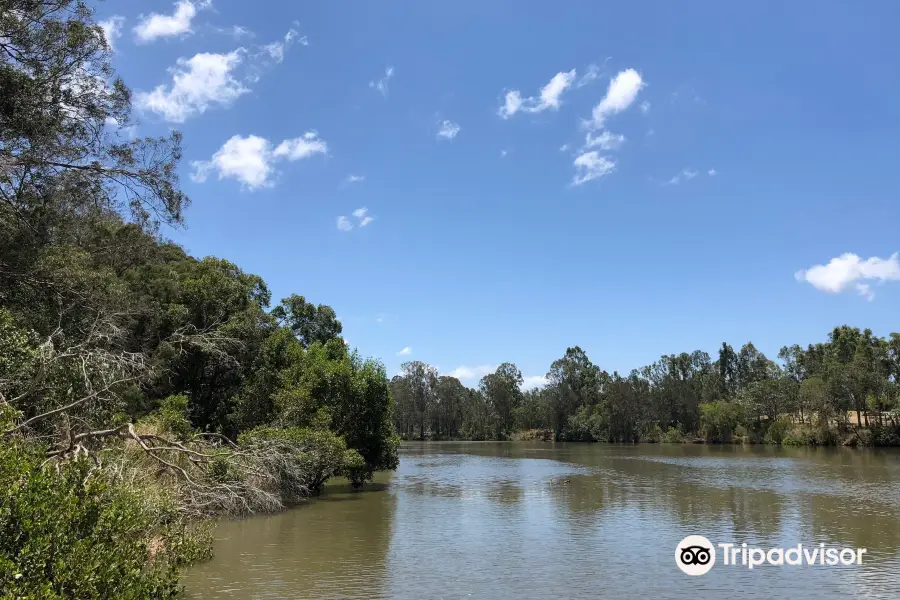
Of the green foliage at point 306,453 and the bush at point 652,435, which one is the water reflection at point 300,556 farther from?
the bush at point 652,435

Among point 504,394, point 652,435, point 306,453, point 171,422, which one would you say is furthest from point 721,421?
point 171,422

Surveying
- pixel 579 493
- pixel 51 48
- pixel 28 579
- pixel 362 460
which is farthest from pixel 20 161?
pixel 579 493

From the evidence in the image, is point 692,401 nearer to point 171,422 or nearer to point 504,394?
point 504,394

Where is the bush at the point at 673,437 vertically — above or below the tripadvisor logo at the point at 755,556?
below

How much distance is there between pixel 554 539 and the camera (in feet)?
59.2

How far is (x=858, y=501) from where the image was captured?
2445 centimetres

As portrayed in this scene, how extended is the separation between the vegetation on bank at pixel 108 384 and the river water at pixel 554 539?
1812 millimetres

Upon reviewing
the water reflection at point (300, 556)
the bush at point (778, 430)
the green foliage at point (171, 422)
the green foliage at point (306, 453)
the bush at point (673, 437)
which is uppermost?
the green foliage at point (171, 422)

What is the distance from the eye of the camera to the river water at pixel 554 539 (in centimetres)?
1285

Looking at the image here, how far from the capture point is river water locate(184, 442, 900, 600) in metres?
12.9

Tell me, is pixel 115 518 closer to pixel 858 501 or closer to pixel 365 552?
pixel 365 552

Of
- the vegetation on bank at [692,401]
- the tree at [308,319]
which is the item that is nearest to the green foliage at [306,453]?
the tree at [308,319]

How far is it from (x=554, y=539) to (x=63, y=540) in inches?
574

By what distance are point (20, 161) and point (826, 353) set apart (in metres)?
101
